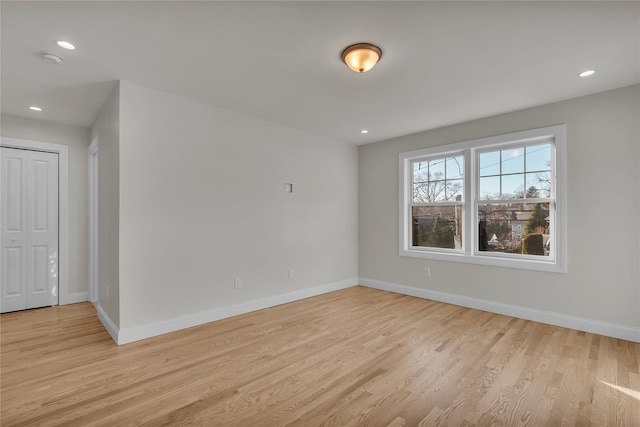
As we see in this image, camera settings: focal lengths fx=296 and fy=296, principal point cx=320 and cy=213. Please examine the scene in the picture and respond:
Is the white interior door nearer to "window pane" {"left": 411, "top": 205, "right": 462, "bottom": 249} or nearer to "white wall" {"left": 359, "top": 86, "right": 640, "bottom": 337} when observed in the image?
"window pane" {"left": 411, "top": 205, "right": 462, "bottom": 249}

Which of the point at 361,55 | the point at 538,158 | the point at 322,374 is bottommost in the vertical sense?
the point at 322,374

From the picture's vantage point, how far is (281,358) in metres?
2.58

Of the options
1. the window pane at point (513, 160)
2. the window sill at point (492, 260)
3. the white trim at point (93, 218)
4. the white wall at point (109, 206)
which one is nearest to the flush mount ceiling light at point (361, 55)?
the white wall at point (109, 206)

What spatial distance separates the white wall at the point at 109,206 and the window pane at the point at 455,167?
4192 mm

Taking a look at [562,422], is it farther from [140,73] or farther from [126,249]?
[140,73]

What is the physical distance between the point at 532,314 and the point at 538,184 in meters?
1.56

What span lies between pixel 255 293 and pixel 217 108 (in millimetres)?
2390

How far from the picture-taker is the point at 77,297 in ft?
14.2

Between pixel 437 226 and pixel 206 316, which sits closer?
Result: pixel 206 316

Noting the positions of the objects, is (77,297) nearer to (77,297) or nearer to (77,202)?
(77,297)

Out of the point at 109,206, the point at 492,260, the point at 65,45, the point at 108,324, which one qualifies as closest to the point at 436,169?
the point at 492,260

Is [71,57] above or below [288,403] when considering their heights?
above

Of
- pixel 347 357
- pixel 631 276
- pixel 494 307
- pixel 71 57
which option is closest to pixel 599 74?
pixel 631 276

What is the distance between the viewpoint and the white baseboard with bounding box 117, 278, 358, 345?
2.90 metres
